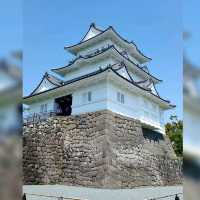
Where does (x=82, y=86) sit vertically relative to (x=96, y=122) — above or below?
above

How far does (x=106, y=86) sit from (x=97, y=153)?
54cm

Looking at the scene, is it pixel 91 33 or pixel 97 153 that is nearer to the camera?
pixel 91 33

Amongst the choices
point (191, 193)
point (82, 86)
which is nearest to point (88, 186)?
point (82, 86)

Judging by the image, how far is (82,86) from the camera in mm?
2582

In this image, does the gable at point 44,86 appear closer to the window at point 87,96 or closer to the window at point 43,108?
the window at point 43,108

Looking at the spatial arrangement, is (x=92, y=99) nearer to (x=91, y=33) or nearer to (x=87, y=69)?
(x=87, y=69)

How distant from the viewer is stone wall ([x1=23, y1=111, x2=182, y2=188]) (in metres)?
2.55

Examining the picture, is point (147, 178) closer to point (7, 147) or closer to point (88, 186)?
point (88, 186)

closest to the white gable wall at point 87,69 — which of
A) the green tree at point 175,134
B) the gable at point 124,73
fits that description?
the gable at point 124,73

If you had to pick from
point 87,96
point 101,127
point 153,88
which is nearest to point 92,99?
point 87,96

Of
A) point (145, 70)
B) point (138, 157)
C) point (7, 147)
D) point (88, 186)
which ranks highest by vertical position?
point (145, 70)

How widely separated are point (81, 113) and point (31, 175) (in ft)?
2.02

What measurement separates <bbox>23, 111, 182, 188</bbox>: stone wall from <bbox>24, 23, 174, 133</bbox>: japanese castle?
0.09m

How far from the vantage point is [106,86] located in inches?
99.1
